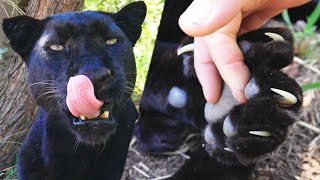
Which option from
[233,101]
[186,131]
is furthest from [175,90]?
[233,101]

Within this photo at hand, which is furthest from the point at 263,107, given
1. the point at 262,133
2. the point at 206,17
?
the point at 206,17

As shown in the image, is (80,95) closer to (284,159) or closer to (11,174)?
(11,174)

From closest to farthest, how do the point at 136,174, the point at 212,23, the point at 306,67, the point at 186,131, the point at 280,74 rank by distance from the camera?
the point at 212,23
the point at 280,74
the point at 136,174
the point at 186,131
the point at 306,67

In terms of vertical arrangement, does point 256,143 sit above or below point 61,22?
below

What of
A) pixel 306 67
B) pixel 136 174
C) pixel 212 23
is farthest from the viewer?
pixel 306 67

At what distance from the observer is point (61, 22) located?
0.54m

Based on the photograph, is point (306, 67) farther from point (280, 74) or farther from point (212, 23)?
point (212, 23)

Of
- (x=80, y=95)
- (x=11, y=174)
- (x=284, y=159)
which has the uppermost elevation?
(x=80, y=95)

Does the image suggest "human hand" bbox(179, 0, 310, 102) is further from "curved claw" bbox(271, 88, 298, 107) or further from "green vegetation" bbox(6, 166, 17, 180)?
"green vegetation" bbox(6, 166, 17, 180)

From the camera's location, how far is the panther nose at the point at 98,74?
0.51 meters

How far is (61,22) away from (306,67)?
0.73 metres

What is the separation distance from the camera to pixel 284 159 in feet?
2.96

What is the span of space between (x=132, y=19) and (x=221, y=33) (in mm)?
126

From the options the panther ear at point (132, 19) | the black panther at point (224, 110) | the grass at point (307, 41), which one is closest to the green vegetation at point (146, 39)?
the panther ear at point (132, 19)
